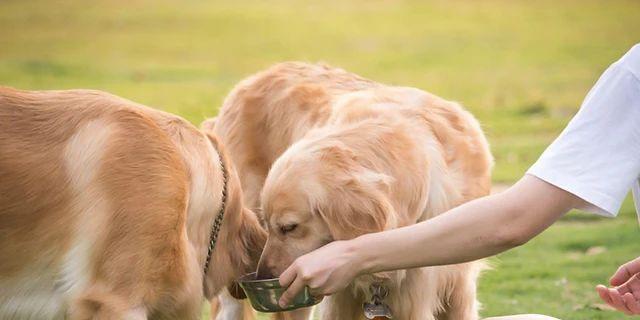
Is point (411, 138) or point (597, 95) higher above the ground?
point (597, 95)

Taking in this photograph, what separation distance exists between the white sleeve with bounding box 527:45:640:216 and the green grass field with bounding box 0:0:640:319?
424 centimetres

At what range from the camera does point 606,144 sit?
2922 millimetres

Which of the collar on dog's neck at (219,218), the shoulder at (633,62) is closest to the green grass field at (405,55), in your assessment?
the collar on dog's neck at (219,218)

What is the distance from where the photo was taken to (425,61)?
899 inches

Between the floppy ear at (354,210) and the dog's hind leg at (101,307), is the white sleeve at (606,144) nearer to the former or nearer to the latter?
the floppy ear at (354,210)

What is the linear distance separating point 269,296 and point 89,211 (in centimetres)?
76

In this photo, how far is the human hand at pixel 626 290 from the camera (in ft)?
12.5

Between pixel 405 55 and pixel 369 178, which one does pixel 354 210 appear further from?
pixel 405 55

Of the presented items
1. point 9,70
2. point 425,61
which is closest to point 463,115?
point 9,70

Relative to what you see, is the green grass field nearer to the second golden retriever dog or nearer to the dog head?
the second golden retriever dog

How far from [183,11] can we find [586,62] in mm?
12244

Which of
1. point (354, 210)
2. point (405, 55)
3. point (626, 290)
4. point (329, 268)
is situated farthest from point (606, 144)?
point (405, 55)

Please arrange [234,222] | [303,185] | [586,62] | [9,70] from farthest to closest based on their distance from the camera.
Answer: [586,62] → [9,70] → [234,222] → [303,185]

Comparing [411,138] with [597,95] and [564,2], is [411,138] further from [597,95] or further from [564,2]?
[564,2]
